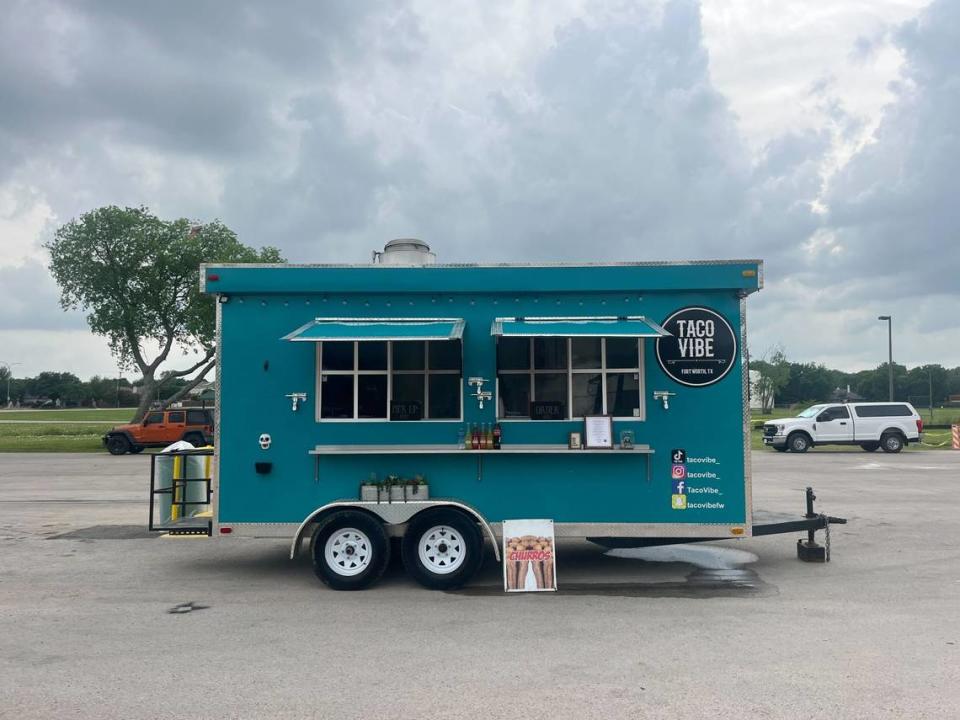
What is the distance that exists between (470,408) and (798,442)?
891 inches

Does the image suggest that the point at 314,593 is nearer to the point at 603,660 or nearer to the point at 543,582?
the point at 543,582

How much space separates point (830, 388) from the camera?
10375 cm

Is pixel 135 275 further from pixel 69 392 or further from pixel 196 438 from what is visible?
pixel 69 392

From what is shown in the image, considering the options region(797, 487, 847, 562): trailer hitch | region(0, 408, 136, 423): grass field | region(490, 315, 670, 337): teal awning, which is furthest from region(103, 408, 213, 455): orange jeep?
region(0, 408, 136, 423): grass field

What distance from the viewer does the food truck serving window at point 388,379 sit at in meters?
7.61

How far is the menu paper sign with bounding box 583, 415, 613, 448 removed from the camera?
7.42m

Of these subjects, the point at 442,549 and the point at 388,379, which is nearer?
the point at 442,549

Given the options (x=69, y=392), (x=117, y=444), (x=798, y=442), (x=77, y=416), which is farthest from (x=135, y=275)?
(x=69, y=392)

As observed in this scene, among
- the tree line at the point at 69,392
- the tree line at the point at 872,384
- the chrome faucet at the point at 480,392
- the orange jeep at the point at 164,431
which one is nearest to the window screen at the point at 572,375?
the chrome faucet at the point at 480,392

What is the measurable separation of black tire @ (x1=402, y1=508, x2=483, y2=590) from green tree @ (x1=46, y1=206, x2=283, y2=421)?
29980 millimetres

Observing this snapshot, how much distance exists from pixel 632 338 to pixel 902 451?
24.3m

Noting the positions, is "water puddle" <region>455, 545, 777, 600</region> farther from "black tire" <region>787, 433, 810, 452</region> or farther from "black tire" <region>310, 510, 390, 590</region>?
"black tire" <region>787, 433, 810, 452</region>

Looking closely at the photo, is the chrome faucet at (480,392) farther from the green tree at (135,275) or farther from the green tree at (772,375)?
the green tree at (772,375)

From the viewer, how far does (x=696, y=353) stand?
765cm
